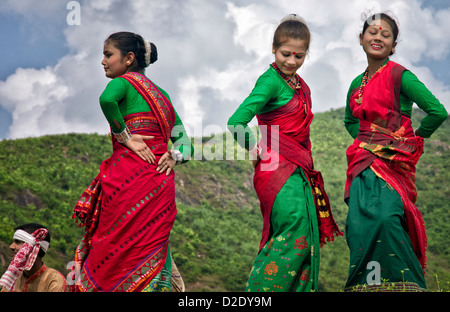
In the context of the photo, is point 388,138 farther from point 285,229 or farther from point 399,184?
point 285,229

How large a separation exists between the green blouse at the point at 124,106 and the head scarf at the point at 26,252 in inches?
54.7

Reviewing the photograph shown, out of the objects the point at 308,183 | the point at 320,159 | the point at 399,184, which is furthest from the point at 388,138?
the point at 320,159

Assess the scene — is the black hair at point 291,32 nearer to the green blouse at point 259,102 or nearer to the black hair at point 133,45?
the green blouse at point 259,102

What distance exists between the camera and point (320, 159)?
2864 centimetres

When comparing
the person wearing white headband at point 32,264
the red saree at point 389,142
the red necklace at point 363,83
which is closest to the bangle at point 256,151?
the red saree at point 389,142

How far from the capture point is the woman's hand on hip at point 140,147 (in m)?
4.61

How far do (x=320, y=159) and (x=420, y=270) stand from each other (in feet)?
80.8

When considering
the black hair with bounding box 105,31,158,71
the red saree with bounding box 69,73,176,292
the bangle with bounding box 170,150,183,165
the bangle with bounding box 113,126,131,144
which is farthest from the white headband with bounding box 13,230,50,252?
the black hair with bounding box 105,31,158,71

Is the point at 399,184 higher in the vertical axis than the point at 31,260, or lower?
higher

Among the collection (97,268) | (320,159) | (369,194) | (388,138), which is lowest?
(97,268)

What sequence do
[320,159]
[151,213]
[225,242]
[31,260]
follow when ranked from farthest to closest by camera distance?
[320,159] < [225,242] < [31,260] < [151,213]

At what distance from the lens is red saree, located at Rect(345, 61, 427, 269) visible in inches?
174

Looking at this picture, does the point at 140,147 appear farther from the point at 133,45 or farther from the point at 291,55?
the point at 291,55

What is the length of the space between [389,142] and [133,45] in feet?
7.39
